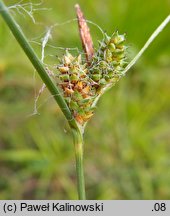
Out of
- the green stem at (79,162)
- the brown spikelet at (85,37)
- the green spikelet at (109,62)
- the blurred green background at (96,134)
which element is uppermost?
the blurred green background at (96,134)

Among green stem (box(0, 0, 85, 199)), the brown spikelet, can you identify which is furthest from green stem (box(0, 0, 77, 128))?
the brown spikelet

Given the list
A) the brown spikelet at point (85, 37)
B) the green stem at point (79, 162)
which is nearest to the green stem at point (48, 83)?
the green stem at point (79, 162)

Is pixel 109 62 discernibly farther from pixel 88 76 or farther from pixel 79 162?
pixel 79 162

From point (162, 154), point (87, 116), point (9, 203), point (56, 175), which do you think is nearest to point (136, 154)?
point (162, 154)

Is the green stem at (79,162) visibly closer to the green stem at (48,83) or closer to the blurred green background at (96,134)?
the green stem at (48,83)

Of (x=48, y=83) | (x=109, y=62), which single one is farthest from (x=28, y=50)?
(x=109, y=62)

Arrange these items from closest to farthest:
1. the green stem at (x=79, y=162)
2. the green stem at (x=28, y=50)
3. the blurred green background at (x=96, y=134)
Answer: the green stem at (x=28, y=50) < the green stem at (x=79, y=162) < the blurred green background at (x=96, y=134)
